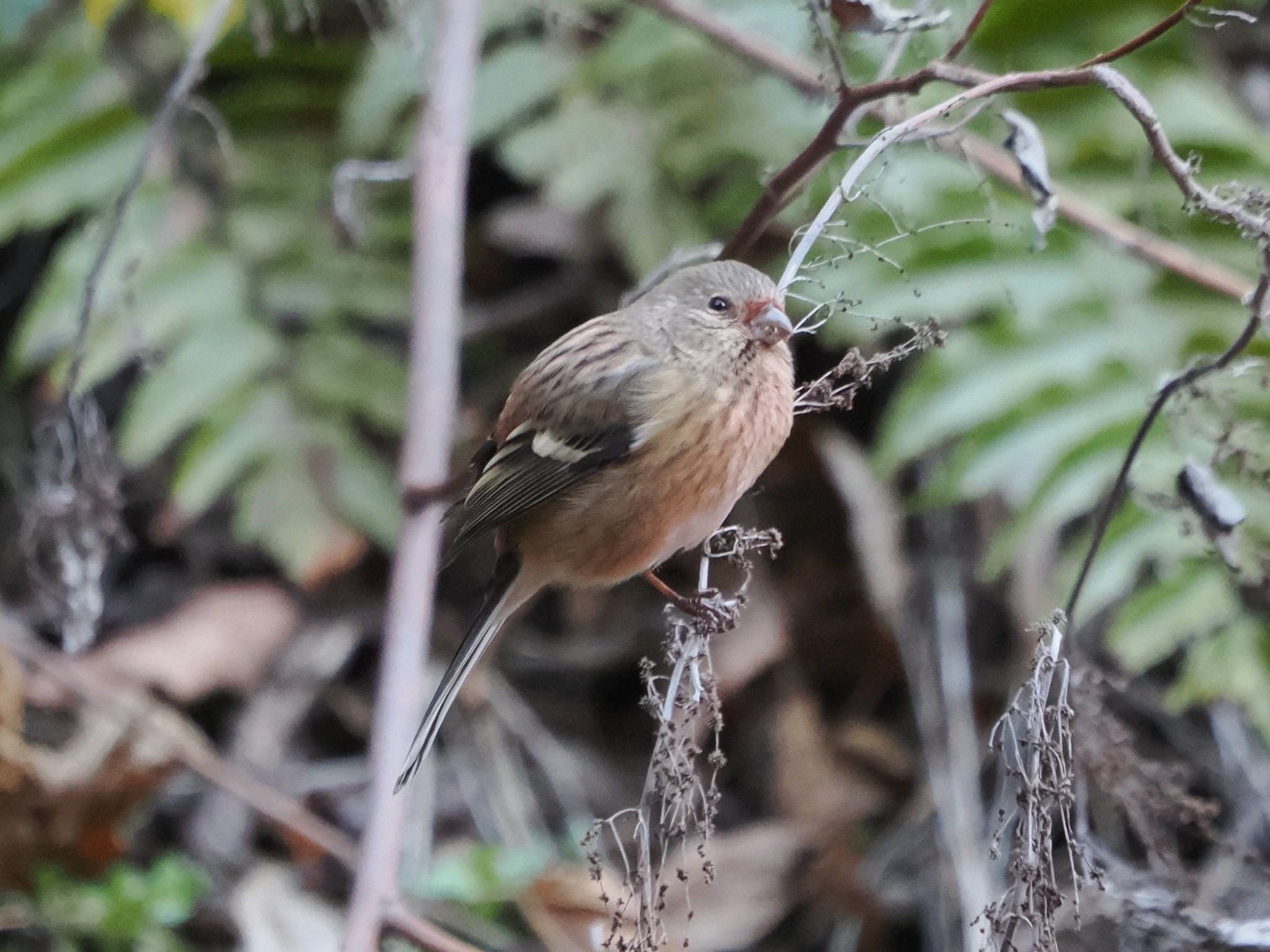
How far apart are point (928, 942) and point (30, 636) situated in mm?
2288

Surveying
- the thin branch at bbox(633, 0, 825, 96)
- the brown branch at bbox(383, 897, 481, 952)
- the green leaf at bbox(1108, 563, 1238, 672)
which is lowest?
the green leaf at bbox(1108, 563, 1238, 672)

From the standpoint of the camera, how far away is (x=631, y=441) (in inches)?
91.3

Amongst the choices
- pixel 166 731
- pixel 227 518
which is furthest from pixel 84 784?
pixel 227 518

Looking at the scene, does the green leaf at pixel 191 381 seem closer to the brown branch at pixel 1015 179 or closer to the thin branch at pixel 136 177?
the thin branch at pixel 136 177

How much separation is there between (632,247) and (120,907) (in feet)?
6.28

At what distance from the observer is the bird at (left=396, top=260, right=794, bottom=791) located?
223 cm

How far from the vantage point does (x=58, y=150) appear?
3.61 metres

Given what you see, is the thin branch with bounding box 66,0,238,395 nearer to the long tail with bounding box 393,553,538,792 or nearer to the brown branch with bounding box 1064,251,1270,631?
the long tail with bounding box 393,553,538,792

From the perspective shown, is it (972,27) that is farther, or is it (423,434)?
(423,434)

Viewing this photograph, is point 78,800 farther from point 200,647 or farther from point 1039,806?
point 1039,806

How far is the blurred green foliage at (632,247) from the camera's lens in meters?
2.94

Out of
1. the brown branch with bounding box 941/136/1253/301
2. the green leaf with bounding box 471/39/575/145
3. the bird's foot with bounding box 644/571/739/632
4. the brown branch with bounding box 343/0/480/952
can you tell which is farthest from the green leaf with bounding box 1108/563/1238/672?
the green leaf with bounding box 471/39/575/145

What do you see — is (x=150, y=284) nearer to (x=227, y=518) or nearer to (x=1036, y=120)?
(x=227, y=518)

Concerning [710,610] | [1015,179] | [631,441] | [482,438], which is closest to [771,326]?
[631,441]
